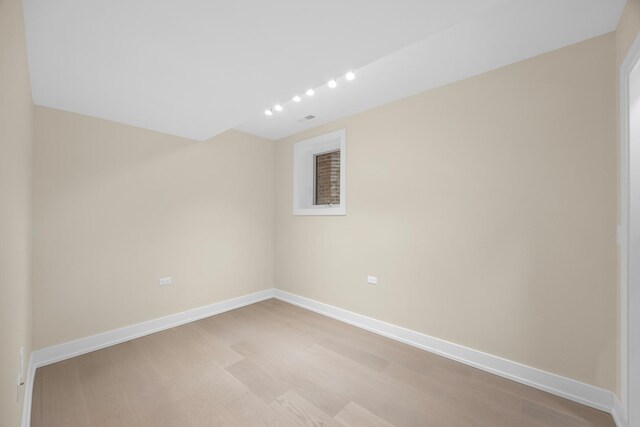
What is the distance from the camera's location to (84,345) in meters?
2.39

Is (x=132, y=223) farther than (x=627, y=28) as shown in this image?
Yes

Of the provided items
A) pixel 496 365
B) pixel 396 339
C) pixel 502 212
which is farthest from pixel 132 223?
pixel 496 365

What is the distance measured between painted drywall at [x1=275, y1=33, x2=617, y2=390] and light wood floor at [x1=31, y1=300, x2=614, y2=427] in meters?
0.39

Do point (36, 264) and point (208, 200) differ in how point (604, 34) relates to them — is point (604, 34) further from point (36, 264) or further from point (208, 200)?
point (36, 264)

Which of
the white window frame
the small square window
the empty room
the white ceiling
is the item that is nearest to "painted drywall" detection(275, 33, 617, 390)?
the empty room

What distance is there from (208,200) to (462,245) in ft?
9.86

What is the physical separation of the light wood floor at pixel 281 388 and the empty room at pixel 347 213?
19 millimetres

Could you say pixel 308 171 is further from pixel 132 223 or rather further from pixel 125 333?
pixel 125 333

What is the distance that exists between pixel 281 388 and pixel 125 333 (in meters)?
1.90

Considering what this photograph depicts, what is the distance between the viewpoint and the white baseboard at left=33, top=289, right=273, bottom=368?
222cm

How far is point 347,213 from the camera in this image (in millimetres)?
3137

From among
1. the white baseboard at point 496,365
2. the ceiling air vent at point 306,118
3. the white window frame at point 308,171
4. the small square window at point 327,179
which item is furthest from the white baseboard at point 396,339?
the ceiling air vent at point 306,118

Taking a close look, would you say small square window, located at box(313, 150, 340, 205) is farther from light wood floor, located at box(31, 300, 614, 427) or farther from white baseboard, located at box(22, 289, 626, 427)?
light wood floor, located at box(31, 300, 614, 427)

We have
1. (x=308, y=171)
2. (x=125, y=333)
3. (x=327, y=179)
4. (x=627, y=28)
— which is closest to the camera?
(x=627, y=28)
